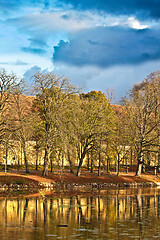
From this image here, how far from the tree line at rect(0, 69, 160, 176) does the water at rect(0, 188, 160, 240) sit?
1042 centimetres

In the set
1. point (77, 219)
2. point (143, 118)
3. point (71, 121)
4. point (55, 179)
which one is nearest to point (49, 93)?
point (71, 121)

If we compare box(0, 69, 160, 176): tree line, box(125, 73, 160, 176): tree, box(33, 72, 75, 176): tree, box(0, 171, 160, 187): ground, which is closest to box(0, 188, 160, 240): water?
box(0, 171, 160, 187): ground

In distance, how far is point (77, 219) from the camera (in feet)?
78.7

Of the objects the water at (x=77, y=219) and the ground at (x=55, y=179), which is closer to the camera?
the water at (x=77, y=219)

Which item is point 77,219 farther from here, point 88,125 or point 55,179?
point 88,125

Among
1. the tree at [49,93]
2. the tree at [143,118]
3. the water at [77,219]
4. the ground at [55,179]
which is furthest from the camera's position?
the tree at [143,118]

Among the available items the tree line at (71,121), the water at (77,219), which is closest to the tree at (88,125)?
the tree line at (71,121)

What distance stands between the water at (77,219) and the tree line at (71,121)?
10418mm

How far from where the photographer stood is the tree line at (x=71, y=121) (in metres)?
46.2

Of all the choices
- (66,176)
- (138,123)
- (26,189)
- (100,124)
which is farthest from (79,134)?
(26,189)

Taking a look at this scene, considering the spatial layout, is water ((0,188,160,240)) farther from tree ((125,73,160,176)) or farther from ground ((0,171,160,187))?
tree ((125,73,160,176))

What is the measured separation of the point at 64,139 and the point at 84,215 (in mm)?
15975

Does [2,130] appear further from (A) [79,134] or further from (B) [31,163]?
(B) [31,163]

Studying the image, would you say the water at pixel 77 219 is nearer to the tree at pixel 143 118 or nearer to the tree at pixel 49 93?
the tree at pixel 49 93
